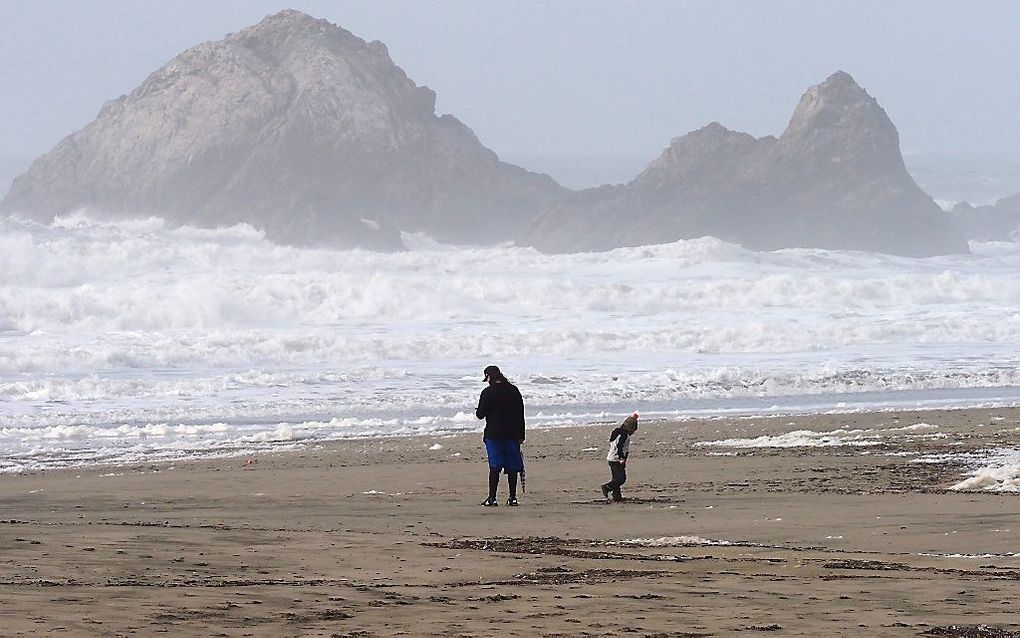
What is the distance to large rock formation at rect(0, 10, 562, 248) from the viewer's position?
11725cm

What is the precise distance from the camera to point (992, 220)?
113 m

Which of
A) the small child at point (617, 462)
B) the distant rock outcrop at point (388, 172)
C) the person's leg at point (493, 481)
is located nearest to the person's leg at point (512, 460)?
the person's leg at point (493, 481)

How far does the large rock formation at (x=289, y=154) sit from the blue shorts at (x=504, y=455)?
103 metres

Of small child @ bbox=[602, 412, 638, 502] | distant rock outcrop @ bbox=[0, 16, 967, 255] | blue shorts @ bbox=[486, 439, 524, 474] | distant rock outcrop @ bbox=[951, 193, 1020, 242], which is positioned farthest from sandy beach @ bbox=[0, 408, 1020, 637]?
distant rock outcrop @ bbox=[951, 193, 1020, 242]

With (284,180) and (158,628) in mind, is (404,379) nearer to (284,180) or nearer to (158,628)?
(158,628)

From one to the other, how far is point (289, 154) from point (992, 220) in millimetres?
59974

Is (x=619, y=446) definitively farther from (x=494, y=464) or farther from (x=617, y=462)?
(x=494, y=464)

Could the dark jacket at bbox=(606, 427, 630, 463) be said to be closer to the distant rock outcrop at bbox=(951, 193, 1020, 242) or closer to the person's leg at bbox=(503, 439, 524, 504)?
the person's leg at bbox=(503, 439, 524, 504)

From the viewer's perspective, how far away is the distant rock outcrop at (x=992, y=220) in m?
111

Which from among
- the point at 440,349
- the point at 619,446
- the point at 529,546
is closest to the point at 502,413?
the point at 619,446

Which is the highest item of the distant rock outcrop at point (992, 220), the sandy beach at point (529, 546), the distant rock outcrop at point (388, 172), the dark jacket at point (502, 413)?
the distant rock outcrop at point (388, 172)

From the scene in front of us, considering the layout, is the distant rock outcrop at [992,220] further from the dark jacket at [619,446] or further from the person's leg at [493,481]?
the person's leg at [493,481]

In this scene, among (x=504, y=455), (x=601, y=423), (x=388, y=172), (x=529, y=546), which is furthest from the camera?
(x=388, y=172)

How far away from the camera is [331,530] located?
8961 millimetres
